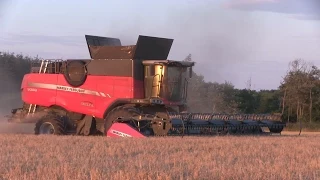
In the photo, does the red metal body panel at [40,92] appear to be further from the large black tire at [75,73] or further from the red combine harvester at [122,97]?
the large black tire at [75,73]

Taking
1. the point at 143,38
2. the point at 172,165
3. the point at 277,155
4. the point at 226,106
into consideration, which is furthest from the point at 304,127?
the point at 172,165

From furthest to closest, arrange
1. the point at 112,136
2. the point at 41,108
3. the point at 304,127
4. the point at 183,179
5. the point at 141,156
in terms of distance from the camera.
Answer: the point at 304,127 < the point at 41,108 < the point at 112,136 < the point at 141,156 < the point at 183,179

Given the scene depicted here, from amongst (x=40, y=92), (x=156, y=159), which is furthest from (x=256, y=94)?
(x=156, y=159)

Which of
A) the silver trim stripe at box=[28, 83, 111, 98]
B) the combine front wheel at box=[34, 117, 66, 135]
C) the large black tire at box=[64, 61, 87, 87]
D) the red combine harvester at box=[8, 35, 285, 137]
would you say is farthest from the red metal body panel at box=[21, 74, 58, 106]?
the combine front wheel at box=[34, 117, 66, 135]

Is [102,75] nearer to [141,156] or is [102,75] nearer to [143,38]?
[143,38]

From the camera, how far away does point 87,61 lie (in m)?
19.9

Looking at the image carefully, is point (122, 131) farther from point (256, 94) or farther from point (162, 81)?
point (256, 94)

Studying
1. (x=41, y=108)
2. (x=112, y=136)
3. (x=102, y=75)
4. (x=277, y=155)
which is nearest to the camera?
(x=277, y=155)

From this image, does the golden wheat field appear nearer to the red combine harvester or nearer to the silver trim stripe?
the red combine harvester

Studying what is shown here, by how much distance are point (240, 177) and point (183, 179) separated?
90 centimetres

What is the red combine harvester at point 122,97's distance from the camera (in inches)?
726

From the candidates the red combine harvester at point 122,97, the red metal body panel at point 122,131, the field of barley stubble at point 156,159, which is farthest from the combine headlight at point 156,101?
the field of barley stubble at point 156,159

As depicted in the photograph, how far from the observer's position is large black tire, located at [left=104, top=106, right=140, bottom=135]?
60.9ft

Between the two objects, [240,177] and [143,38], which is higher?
[143,38]
